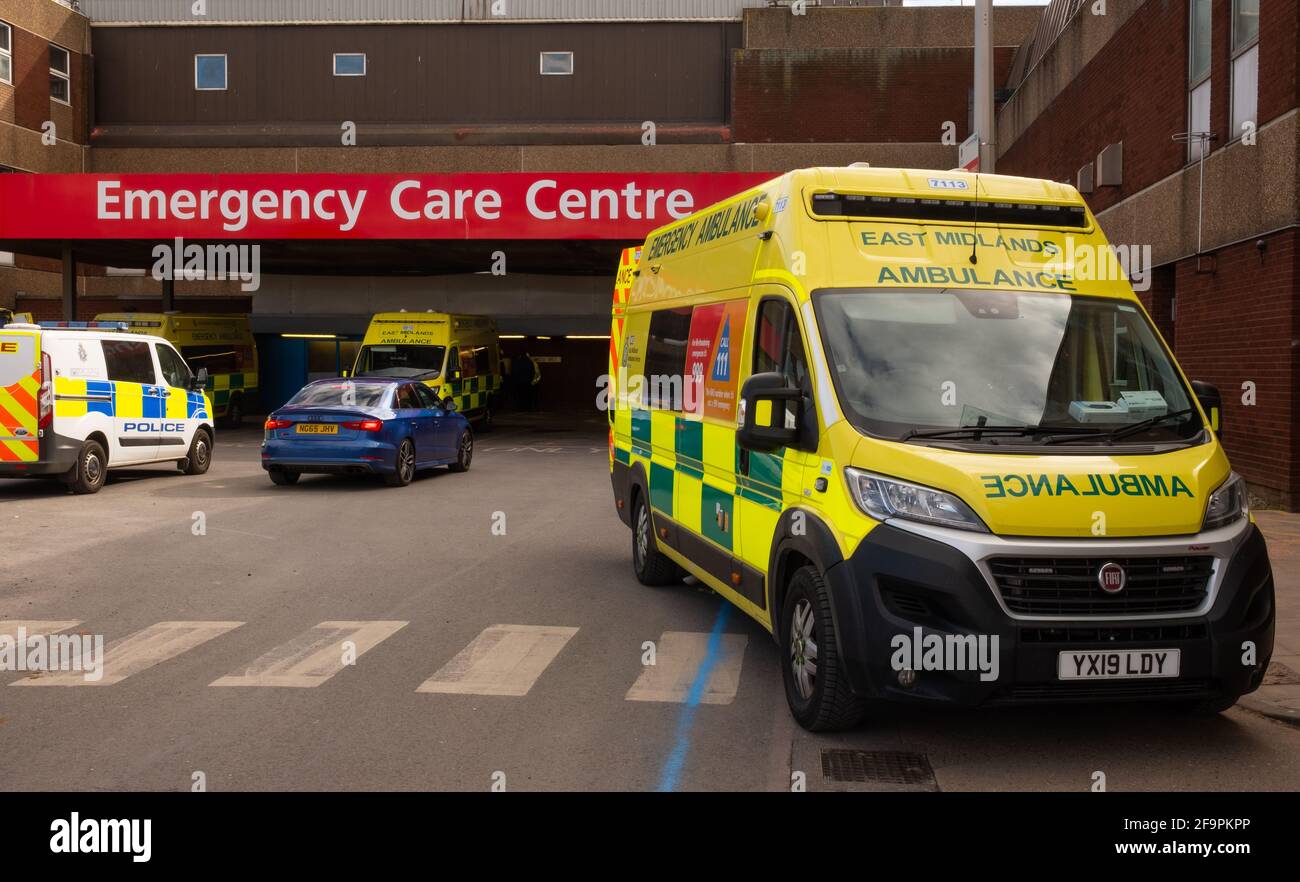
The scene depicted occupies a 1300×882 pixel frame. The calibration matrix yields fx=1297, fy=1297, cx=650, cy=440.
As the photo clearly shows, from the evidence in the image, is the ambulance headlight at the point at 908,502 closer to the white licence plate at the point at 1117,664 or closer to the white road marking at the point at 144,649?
the white licence plate at the point at 1117,664

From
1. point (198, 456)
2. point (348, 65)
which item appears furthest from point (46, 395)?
point (348, 65)

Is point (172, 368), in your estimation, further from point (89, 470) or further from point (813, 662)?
point (813, 662)

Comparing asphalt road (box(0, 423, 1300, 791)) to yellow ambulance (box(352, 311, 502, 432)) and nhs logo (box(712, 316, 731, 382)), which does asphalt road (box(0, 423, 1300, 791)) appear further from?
yellow ambulance (box(352, 311, 502, 432))

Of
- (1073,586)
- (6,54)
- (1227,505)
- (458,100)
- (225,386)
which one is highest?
(6,54)

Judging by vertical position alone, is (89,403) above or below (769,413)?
below

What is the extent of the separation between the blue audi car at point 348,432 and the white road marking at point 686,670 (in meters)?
9.00

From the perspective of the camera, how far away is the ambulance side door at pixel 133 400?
16.4 metres

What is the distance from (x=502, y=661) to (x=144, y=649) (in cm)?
211

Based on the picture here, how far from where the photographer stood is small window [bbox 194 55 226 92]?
38406 millimetres

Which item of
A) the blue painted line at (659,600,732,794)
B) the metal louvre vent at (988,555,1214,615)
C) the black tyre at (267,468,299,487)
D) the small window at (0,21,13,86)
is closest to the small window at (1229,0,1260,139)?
the blue painted line at (659,600,732,794)

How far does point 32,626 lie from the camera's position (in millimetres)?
8125

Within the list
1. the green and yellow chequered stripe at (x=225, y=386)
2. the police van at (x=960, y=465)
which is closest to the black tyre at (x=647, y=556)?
the police van at (x=960, y=465)

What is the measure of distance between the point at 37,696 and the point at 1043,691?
475 centimetres
